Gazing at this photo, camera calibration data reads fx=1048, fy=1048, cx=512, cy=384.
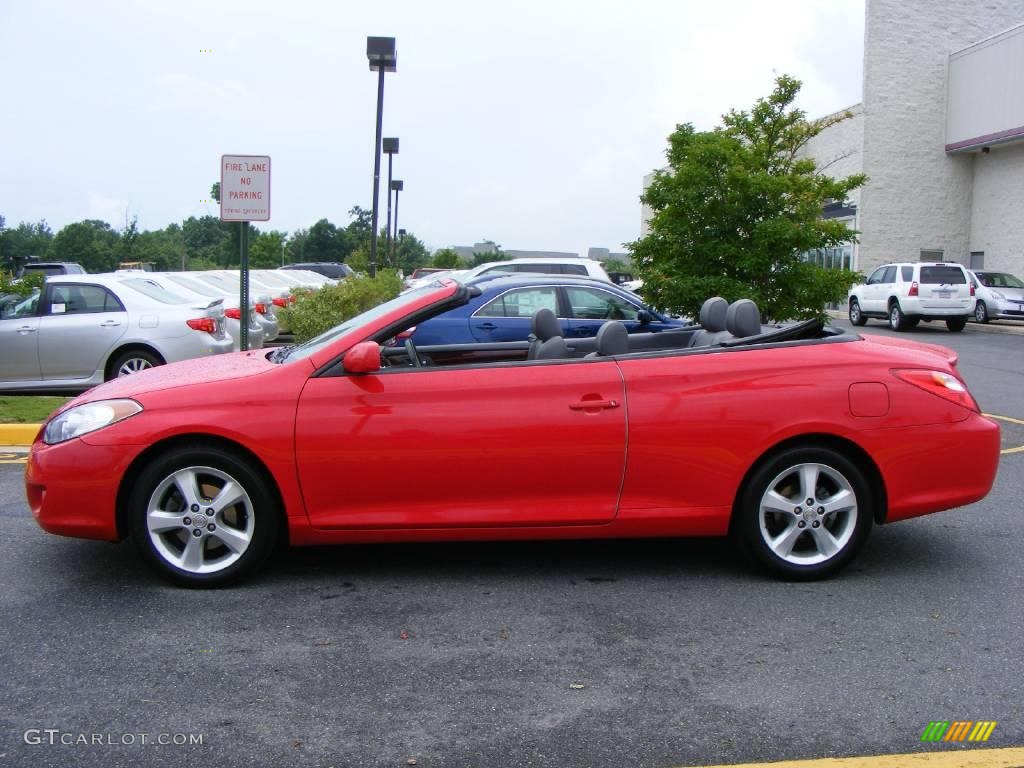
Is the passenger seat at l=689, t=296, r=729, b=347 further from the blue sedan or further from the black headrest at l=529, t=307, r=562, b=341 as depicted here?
the blue sedan

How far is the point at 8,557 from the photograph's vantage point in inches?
215

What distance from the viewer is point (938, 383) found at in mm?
5199

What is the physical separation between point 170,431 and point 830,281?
8.38 meters

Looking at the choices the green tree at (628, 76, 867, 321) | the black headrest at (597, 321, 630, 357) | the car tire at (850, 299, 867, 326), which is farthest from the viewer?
the car tire at (850, 299, 867, 326)

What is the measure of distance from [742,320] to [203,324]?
7735mm

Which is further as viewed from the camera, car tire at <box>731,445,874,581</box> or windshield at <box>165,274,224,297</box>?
windshield at <box>165,274,224,297</box>

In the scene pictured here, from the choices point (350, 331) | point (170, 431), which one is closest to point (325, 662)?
point (170, 431)

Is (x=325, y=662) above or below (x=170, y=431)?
below

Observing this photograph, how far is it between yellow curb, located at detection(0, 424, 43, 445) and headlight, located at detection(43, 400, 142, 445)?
404 cm

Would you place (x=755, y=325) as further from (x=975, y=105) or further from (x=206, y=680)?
(x=975, y=105)

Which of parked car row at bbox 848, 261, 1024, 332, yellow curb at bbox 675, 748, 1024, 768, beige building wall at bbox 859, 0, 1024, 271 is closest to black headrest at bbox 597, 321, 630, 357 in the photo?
yellow curb at bbox 675, 748, 1024, 768

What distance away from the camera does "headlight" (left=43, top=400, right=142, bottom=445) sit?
16.0 feet

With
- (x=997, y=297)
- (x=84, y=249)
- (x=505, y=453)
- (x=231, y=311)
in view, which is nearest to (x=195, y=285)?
(x=231, y=311)

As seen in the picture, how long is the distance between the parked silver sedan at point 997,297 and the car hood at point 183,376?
82.2ft
